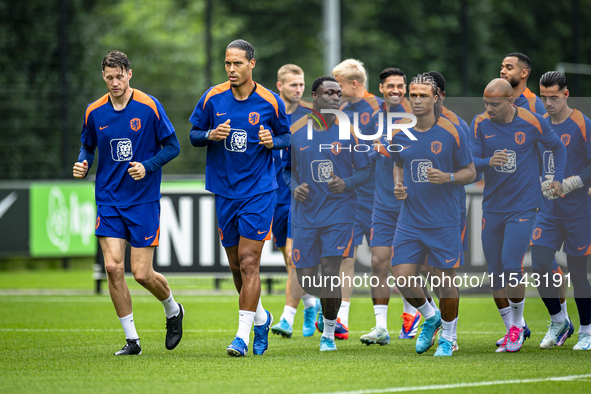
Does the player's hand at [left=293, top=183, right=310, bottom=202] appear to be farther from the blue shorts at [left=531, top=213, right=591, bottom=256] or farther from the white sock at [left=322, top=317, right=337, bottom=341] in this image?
the blue shorts at [left=531, top=213, right=591, bottom=256]

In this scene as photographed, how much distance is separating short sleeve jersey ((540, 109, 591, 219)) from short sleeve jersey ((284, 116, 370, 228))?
160 cm

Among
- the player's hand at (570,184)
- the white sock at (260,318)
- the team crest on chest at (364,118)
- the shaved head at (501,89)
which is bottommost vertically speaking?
the white sock at (260,318)

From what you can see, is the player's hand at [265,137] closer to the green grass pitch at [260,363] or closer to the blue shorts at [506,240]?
the green grass pitch at [260,363]

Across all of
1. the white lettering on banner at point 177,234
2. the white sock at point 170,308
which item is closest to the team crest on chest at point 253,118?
the white sock at point 170,308

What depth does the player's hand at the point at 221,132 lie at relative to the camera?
6473mm

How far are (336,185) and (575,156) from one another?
1.98 metres

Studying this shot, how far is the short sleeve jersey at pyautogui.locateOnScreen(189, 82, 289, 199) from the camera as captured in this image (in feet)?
21.8

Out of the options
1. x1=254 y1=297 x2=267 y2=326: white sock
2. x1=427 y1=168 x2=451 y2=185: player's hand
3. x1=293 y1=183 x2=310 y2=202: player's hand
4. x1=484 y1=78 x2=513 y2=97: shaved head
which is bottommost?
x1=254 y1=297 x2=267 y2=326: white sock

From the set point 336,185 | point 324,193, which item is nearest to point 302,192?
point 324,193

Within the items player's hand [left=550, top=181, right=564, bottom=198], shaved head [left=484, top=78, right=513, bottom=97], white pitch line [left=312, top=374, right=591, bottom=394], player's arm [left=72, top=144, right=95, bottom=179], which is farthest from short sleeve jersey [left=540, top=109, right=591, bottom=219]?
player's arm [left=72, top=144, right=95, bottom=179]

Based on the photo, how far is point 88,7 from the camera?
2625cm

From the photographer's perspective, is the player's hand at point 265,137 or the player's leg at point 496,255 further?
the player's leg at point 496,255

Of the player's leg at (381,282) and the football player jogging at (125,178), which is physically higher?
the football player jogging at (125,178)

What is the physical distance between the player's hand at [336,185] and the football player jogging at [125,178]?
130cm
